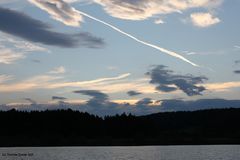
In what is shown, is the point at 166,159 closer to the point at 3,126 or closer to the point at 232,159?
the point at 232,159

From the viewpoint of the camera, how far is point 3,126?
19700 centimetres

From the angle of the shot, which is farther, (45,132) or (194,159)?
(45,132)

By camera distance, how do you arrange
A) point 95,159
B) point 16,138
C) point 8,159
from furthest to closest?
point 16,138 < point 95,159 < point 8,159

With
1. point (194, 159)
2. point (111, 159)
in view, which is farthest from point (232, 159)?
point (111, 159)

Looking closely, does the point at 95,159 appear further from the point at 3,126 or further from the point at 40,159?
the point at 3,126

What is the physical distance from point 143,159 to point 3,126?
11475 cm

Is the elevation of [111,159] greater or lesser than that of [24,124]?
lesser

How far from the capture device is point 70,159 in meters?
95.8

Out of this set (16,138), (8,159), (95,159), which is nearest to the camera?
(8,159)

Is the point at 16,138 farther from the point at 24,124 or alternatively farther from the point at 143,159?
the point at 143,159

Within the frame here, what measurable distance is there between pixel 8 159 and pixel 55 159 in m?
10.8

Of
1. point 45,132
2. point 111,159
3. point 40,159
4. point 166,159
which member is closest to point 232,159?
point 166,159

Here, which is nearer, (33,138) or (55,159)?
(55,159)

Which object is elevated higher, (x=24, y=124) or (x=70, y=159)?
(x=24, y=124)
